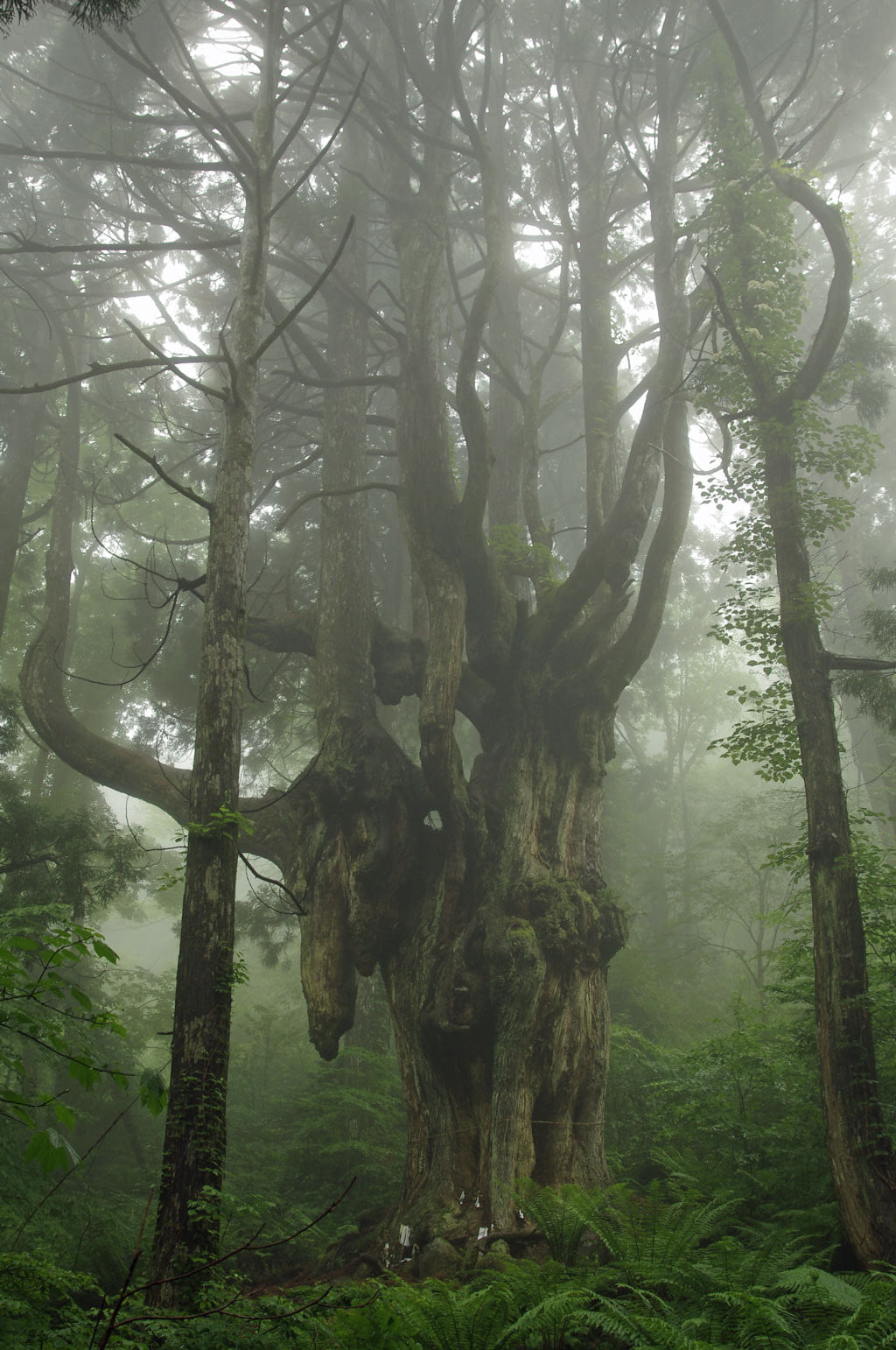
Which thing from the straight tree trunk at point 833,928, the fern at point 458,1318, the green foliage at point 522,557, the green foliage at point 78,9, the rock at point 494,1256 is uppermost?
the green foliage at point 522,557

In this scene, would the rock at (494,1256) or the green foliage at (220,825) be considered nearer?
the green foliage at (220,825)

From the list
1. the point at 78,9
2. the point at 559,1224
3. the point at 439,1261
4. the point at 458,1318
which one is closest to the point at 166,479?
the point at 78,9

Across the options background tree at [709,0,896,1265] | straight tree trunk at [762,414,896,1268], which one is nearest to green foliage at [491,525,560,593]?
background tree at [709,0,896,1265]

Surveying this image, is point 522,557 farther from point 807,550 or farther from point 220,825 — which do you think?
point 220,825

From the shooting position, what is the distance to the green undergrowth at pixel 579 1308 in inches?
127

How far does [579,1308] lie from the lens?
3.90m

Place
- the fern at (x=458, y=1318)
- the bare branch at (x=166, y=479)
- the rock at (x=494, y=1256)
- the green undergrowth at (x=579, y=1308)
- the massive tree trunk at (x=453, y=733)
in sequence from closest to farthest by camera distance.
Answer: the green undergrowth at (x=579, y=1308) → the fern at (x=458, y=1318) → the bare branch at (x=166, y=479) → the rock at (x=494, y=1256) → the massive tree trunk at (x=453, y=733)

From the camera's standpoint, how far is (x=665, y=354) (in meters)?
8.88

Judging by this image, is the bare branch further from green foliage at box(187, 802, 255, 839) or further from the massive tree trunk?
green foliage at box(187, 802, 255, 839)

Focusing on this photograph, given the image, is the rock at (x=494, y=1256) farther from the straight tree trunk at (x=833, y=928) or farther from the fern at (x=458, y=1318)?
the straight tree trunk at (x=833, y=928)

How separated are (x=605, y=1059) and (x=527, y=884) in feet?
5.35

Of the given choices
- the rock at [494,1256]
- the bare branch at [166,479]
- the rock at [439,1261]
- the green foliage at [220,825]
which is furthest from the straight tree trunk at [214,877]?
the rock at [494,1256]

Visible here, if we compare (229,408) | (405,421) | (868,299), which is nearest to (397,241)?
(405,421)

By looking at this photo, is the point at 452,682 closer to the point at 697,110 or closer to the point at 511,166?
the point at 511,166
